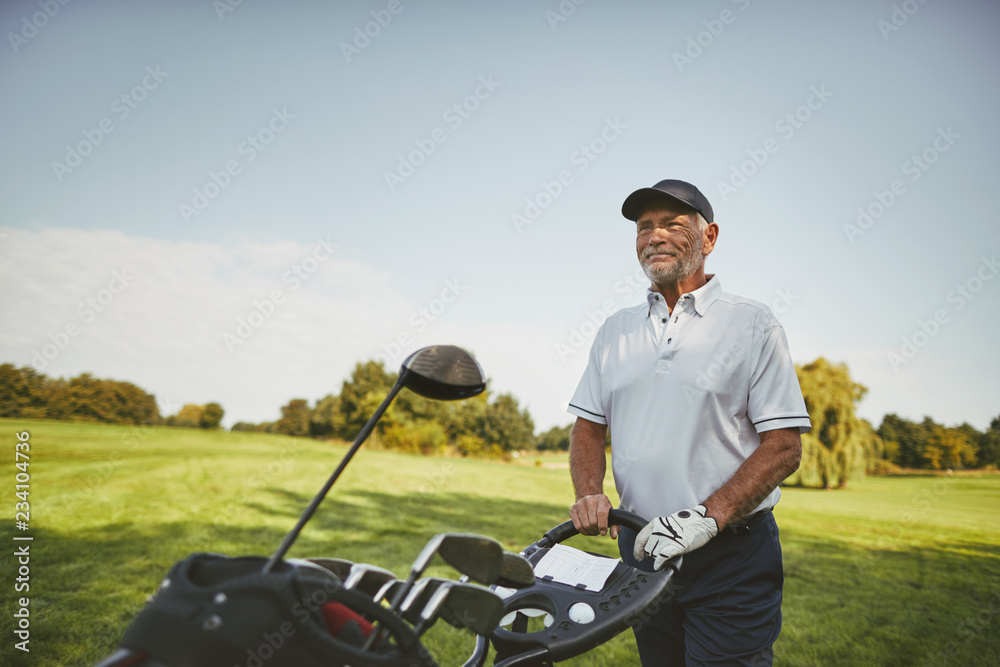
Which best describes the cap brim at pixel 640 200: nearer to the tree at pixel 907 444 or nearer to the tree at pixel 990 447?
the tree at pixel 990 447

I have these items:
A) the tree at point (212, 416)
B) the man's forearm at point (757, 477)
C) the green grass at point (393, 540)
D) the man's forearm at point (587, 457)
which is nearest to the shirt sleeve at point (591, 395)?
the man's forearm at point (587, 457)

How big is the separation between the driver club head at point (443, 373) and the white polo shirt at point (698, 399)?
122cm

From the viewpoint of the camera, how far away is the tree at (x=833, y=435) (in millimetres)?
24359

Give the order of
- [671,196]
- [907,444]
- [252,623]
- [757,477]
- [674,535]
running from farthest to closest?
[907,444]
[671,196]
[757,477]
[674,535]
[252,623]

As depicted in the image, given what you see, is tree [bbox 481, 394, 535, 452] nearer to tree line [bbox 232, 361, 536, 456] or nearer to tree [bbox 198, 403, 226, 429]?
tree line [bbox 232, 361, 536, 456]

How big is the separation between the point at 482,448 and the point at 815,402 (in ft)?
86.3

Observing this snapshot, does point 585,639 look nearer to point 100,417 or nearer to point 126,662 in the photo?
point 126,662

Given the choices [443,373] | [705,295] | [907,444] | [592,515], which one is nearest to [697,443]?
[592,515]

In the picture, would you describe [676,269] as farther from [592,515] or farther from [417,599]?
[417,599]

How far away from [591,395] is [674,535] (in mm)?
898

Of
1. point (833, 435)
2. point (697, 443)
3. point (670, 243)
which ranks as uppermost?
point (670, 243)

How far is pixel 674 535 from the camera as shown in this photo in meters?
1.84

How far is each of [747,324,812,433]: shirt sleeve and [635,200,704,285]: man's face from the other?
45cm

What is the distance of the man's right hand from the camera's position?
2.02 metres
